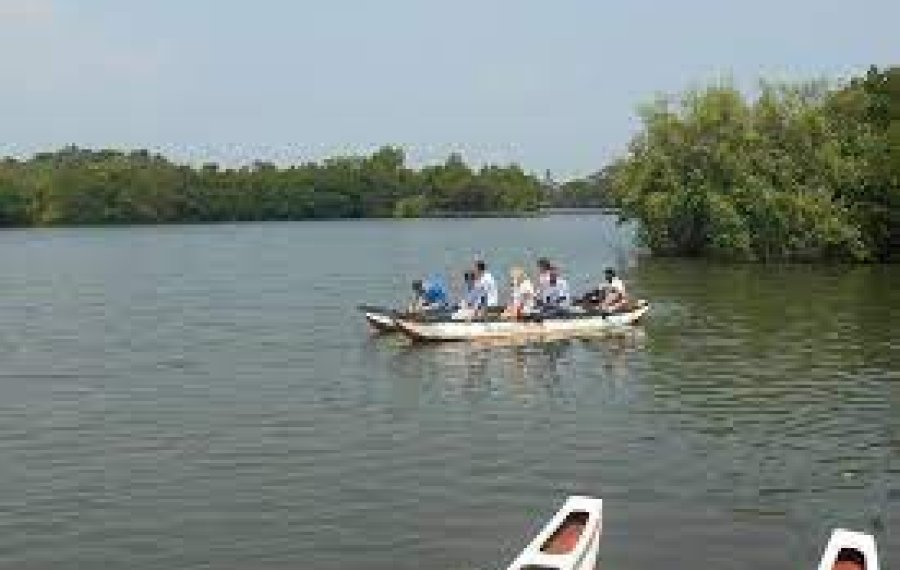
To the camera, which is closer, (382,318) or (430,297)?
(382,318)

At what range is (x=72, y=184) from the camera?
192750 millimetres

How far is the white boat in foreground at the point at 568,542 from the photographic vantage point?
625 inches

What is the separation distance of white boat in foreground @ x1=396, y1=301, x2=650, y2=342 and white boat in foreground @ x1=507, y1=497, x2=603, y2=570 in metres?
23.0

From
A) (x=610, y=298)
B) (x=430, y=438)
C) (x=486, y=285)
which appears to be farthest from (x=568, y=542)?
(x=610, y=298)

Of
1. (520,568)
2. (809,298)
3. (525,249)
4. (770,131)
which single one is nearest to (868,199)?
(770,131)

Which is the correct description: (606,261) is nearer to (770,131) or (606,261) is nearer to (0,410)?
(770,131)

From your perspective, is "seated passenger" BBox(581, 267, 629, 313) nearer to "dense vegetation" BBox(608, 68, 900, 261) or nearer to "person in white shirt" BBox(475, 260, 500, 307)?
"person in white shirt" BBox(475, 260, 500, 307)

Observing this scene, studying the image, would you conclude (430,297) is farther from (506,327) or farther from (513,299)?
(506,327)

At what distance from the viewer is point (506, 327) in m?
41.2

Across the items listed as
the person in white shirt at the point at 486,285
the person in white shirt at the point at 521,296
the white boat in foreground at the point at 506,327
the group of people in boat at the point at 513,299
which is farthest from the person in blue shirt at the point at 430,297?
the person in white shirt at the point at 521,296

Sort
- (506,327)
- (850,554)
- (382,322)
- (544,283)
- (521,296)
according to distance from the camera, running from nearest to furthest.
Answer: (850,554) → (506,327) → (521,296) → (382,322) → (544,283)

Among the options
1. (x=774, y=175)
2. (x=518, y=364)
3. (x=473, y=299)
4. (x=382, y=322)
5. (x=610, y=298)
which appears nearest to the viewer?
(x=518, y=364)

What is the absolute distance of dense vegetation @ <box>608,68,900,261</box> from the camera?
77438 millimetres

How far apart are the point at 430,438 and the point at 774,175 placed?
56.1m
